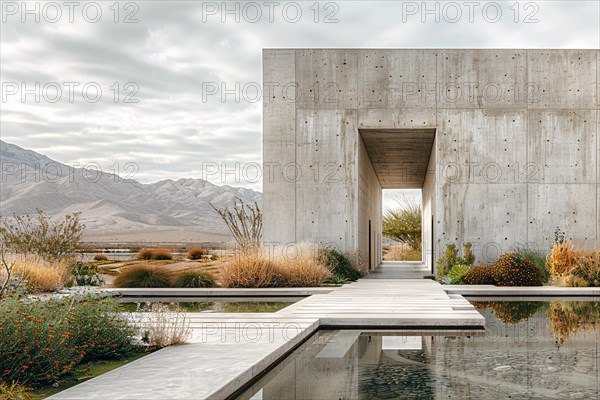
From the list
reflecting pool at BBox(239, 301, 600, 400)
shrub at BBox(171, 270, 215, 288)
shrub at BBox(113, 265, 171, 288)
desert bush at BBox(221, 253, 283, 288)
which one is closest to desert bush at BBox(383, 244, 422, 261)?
desert bush at BBox(221, 253, 283, 288)

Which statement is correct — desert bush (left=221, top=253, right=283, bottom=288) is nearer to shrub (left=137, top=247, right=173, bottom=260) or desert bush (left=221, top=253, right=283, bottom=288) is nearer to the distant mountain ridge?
shrub (left=137, top=247, right=173, bottom=260)

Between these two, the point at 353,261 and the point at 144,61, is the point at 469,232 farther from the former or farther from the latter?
the point at 144,61

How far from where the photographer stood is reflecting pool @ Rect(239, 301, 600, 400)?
3.98m

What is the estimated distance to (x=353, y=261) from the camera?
13.9 metres

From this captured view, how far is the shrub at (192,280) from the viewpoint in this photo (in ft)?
37.7

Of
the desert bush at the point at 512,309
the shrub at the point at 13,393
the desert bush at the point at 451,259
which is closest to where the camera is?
the shrub at the point at 13,393

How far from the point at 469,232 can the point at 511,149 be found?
1.91m

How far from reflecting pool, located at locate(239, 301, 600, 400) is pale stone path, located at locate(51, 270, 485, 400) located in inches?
6.5

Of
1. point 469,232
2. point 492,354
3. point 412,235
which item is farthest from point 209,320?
point 412,235

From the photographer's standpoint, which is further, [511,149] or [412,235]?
[412,235]

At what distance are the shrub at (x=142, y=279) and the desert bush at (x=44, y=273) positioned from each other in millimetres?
897

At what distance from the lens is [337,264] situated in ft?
42.6

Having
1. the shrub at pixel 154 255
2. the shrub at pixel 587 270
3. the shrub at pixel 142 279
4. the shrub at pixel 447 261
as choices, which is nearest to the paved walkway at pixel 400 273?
the shrub at pixel 447 261

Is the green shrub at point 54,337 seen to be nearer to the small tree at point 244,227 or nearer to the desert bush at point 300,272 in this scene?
the desert bush at point 300,272
